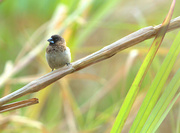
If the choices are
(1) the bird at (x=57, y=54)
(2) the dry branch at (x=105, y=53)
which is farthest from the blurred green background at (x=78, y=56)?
(2) the dry branch at (x=105, y=53)

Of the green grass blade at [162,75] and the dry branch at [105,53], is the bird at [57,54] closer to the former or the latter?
the dry branch at [105,53]

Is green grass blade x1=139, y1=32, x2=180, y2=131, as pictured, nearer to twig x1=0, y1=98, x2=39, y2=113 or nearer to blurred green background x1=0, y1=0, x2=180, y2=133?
twig x1=0, y1=98, x2=39, y2=113

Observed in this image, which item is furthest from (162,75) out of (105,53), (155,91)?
(105,53)

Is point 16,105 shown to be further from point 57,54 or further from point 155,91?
point 57,54

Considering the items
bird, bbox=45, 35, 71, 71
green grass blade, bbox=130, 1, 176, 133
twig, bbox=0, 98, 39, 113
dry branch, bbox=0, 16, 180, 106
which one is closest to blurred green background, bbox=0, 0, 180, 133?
bird, bbox=45, 35, 71, 71

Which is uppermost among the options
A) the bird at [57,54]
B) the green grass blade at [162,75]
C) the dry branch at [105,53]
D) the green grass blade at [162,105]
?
the bird at [57,54]

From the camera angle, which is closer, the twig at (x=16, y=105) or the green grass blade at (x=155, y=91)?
the green grass blade at (x=155, y=91)
